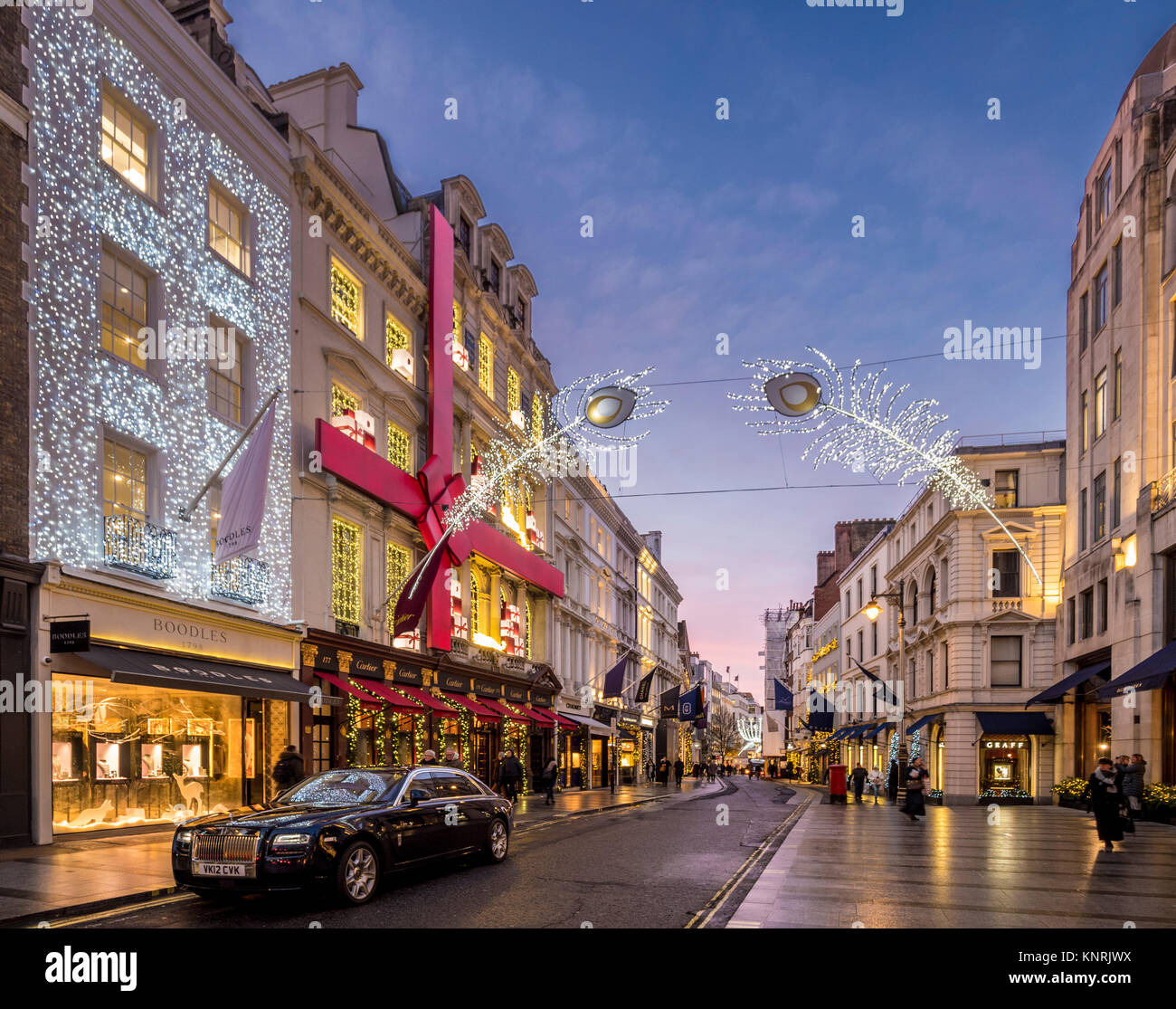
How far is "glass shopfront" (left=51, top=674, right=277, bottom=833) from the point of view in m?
16.2

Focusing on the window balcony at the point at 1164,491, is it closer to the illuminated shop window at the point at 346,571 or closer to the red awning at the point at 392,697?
the red awning at the point at 392,697

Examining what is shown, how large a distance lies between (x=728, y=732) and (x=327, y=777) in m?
160

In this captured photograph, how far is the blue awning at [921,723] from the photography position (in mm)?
45559

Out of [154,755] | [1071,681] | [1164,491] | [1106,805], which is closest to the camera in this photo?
[1106,805]

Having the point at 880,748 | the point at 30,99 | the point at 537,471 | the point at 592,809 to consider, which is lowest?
the point at 880,748

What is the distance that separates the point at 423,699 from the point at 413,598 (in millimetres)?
2914

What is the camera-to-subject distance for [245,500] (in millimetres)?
17906

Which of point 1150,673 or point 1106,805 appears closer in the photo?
point 1106,805

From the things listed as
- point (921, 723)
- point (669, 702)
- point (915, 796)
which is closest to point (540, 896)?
point (915, 796)

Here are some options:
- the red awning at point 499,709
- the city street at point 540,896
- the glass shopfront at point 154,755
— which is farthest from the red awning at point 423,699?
the city street at point 540,896

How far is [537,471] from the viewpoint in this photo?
40.5m

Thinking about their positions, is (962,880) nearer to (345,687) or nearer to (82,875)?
(82,875)
